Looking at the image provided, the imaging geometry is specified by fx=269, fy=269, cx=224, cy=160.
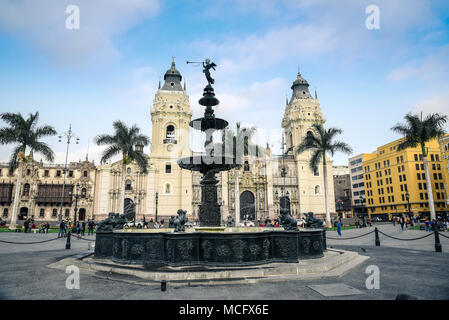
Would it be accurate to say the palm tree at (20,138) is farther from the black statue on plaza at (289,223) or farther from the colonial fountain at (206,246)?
the black statue on plaza at (289,223)

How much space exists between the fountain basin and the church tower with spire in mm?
42589

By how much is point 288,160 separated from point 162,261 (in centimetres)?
4637

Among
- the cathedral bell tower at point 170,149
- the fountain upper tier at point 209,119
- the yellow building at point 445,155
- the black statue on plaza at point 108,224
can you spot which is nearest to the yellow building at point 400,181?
the yellow building at point 445,155

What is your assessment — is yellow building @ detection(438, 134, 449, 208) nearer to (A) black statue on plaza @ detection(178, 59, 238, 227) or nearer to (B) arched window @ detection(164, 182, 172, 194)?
(B) arched window @ detection(164, 182, 172, 194)

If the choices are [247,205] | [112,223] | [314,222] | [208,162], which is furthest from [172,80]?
[314,222]

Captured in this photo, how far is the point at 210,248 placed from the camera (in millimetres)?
6633

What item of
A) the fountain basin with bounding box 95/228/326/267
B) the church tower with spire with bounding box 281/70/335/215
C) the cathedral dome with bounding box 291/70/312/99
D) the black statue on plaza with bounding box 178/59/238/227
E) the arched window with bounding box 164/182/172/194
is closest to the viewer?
the fountain basin with bounding box 95/228/326/267

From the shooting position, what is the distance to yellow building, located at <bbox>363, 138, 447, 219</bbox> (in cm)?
5144

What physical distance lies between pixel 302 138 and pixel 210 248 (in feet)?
152

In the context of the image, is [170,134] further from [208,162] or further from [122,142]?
[208,162]

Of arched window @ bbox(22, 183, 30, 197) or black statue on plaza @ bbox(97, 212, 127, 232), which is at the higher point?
arched window @ bbox(22, 183, 30, 197)

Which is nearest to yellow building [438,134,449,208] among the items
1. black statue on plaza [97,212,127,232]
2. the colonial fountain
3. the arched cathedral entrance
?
the arched cathedral entrance
